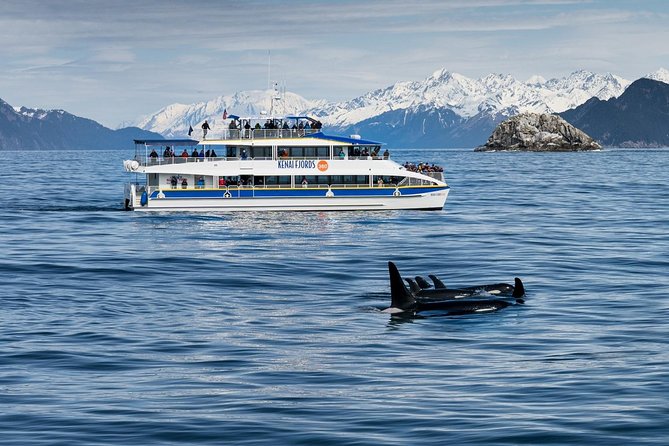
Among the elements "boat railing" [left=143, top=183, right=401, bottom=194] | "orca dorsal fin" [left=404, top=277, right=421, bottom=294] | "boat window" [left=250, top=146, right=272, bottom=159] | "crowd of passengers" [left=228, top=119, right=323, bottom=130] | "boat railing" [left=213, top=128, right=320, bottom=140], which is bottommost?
"orca dorsal fin" [left=404, top=277, right=421, bottom=294]

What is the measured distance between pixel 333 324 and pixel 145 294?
35.9ft

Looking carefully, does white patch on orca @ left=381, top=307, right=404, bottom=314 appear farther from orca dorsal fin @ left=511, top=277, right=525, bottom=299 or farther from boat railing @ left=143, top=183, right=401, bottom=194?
boat railing @ left=143, top=183, right=401, bottom=194

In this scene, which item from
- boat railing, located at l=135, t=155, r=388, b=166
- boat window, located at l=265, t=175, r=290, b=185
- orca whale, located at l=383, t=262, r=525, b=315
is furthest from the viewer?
boat window, located at l=265, t=175, r=290, b=185

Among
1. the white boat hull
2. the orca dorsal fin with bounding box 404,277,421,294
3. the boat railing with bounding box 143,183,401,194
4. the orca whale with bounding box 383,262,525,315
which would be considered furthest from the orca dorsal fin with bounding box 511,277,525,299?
the boat railing with bounding box 143,183,401,194

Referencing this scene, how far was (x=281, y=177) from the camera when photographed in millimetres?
88562

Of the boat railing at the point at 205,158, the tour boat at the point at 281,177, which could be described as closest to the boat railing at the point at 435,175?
the tour boat at the point at 281,177

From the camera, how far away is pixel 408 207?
89.5 meters

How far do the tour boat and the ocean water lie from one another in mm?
17524

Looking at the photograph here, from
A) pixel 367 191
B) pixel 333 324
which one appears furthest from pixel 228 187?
pixel 333 324

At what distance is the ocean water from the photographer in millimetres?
22656

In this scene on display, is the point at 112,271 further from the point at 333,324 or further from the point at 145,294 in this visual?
the point at 333,324

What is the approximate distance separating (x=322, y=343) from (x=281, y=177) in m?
56.9

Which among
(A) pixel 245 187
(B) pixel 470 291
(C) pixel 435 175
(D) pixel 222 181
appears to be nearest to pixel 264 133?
(A) pixel 245 187

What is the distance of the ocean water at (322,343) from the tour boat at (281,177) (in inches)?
690
